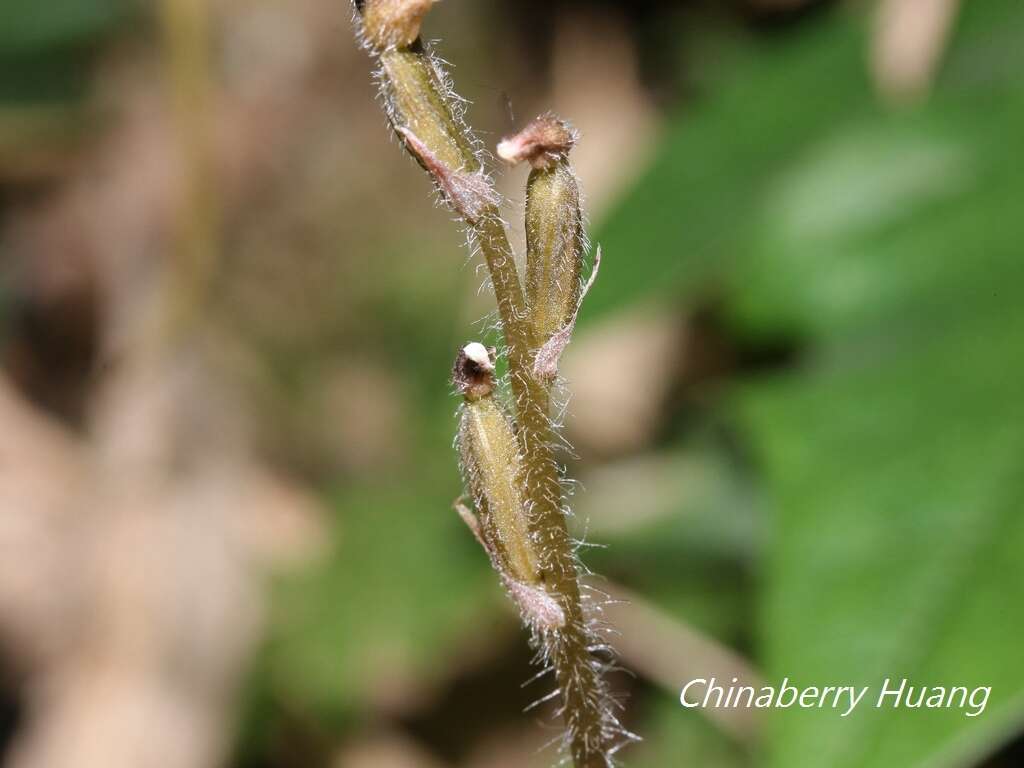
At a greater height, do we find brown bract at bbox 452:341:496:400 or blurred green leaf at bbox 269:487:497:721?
blurred green leaf at bbox 269:487:497:721

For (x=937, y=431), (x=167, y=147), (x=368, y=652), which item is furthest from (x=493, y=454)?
(x=167, y=147)

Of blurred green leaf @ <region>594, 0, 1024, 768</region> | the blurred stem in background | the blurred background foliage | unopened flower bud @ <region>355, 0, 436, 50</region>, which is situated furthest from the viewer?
the blurred stem in background

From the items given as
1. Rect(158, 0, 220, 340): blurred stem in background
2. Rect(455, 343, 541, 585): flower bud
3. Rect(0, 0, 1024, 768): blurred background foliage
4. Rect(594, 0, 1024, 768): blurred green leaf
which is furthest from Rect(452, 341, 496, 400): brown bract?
Rect(158, 0, 220, 340): blurred stem in background

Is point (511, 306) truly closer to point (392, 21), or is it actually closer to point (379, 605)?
point (392, 21)

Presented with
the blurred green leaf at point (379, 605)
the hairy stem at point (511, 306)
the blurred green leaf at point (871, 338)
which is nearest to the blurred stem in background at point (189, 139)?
the blurred green leaf at point (379, 605)

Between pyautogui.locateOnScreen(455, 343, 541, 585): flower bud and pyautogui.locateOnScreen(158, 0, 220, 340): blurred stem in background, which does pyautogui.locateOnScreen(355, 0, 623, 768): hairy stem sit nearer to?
pyautogui.locateOnScreen(455, 343, 541, 585): flower bud

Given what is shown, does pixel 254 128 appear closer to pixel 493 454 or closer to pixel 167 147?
pixel 167 147
